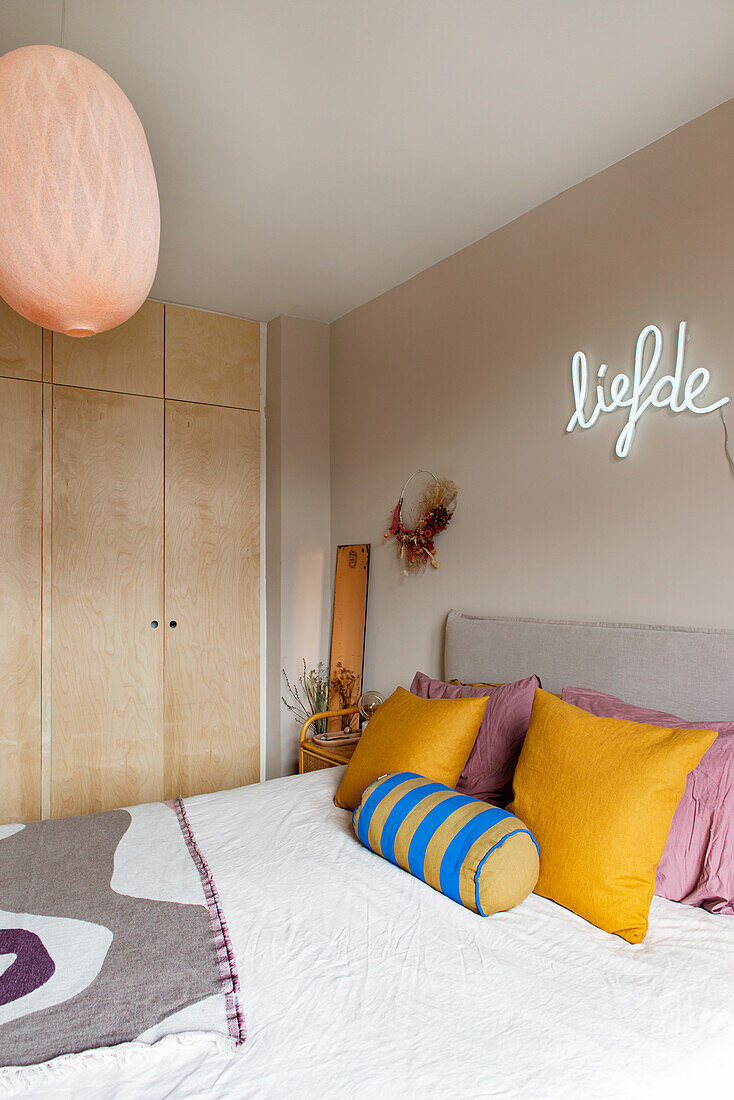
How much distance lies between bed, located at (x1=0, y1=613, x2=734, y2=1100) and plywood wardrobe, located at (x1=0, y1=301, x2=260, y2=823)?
183cm

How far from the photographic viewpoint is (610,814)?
159cm

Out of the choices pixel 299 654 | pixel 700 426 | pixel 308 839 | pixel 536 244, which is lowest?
pixel 308 839

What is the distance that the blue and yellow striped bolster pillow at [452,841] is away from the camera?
1605 mm

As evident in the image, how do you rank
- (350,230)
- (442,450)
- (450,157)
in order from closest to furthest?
(450,157) < (350,230) < (442,450)

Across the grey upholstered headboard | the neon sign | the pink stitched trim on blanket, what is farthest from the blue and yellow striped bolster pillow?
the neon sign

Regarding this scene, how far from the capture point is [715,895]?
1.65 metres

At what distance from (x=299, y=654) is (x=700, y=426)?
2442 mm

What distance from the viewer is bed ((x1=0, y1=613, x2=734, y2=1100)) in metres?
1.10

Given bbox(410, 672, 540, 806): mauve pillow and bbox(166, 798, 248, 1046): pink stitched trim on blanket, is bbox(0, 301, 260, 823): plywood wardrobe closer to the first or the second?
bbox(166, 798, 248, 1046): pink stitched trim on blanket

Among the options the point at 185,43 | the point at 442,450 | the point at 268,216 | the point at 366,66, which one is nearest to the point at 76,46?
the point at 185,43

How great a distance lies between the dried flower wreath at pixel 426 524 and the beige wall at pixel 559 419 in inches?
2.3

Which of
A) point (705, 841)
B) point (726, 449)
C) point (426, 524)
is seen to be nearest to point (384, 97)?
point (726, 449)

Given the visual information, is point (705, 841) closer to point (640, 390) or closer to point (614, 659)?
point (614, 659)

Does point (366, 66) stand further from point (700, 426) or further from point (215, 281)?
point (215, 281)
